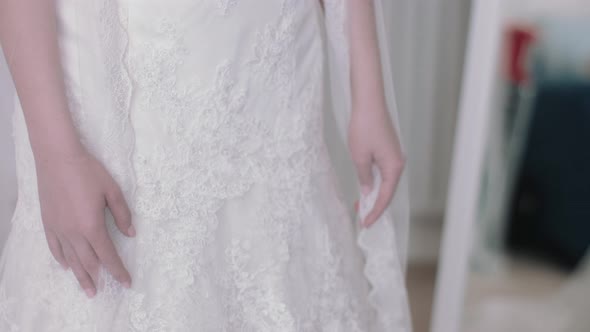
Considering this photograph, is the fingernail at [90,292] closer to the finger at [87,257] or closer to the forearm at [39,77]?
the finger at [87,257]

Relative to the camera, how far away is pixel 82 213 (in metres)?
0.61

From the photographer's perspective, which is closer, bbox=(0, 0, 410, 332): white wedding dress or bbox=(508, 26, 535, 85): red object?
bbox=(0, 0, 410, 332): white wedding dress

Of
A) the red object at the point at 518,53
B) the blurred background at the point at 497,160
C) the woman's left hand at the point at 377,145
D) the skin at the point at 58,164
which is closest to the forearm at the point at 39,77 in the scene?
the skin at the point at 58,164

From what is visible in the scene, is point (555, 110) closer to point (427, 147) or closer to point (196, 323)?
point (427, 147)

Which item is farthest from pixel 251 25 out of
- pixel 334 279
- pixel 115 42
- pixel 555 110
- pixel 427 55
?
pixel 555 110

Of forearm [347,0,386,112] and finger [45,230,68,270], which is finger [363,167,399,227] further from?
finger [45,230,68,270]

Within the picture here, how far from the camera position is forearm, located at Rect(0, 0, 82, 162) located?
24.6 inches

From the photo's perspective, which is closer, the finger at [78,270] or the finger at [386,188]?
the finger at [78,270]

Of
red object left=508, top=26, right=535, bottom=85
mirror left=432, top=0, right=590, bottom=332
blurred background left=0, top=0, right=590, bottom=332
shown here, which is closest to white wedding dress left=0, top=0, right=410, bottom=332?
blurred background left=0, top=0, right=590, bottom=332

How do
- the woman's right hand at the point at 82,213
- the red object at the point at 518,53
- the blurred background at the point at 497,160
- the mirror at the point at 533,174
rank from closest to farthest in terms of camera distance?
1. the woman's right hand at the point at 82,213
2. the blurred background at the point at 497,160
3. the mirror at the point at 533,174
4. the red object at the point at 518,53

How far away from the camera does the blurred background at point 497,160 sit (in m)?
1.53

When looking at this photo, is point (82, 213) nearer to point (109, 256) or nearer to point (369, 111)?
point (109, 256)

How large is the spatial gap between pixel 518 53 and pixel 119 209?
1847 mm

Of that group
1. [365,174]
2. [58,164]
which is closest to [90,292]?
[58,164]
